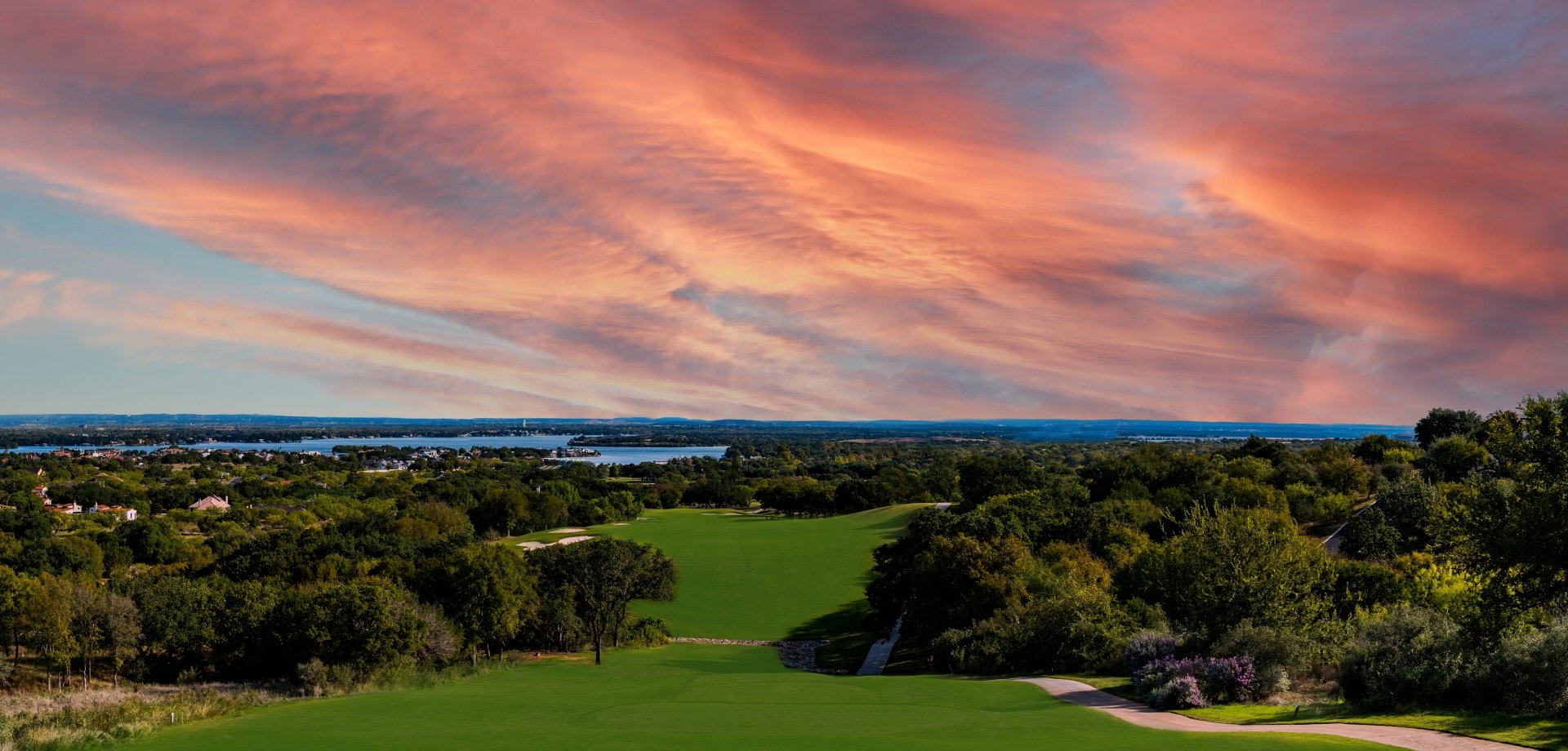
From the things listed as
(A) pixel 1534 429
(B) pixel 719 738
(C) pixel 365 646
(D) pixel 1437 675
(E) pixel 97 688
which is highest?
(A) pixel 1534 429

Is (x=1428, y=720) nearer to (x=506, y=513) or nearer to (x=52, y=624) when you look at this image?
(x=52, y=624)

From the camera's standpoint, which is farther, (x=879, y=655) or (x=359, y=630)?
(x=879, y=655)

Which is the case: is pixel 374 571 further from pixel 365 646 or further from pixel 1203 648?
pixel 1203 648

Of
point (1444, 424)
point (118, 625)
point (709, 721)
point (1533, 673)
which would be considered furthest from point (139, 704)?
point (1444, 424)

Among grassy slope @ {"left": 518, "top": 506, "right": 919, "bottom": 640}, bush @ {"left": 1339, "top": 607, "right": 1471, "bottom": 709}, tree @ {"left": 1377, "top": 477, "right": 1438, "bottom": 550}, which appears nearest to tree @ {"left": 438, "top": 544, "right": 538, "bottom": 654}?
grassy slope @ {"left": 518, "top": 506, "right": 919, "bottom": 640}

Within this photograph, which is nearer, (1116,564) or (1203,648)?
Result: (1203,648)

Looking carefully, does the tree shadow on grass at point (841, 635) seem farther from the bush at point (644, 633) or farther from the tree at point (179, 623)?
the tree at point (179, 623)

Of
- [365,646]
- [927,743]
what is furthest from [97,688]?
[927,743]
